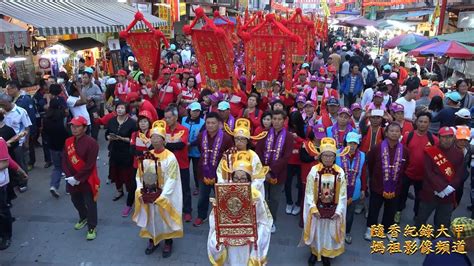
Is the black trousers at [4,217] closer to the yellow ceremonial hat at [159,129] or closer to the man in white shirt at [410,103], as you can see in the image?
the yellow ceremonial hat at [159,129]

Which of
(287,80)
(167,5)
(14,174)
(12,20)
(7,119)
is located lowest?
(14,174)

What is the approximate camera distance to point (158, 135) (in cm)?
475

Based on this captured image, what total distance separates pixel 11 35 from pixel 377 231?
7414 millimetres

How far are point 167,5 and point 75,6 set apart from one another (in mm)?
7136

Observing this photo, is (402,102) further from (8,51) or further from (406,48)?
(8,51)

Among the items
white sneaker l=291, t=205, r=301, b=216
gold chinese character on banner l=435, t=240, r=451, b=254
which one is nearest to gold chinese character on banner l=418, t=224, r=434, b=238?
white sneaker l=291, t=205, r=301, b=216

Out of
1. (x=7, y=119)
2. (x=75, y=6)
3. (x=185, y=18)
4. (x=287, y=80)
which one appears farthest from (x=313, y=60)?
(x=185, y=18)

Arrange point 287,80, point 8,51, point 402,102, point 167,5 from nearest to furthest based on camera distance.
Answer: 1. point 402,102
2. point 287,80
3. point 8,51
4. point 167,5

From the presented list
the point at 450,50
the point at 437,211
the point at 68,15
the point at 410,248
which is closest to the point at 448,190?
the point at 437,211

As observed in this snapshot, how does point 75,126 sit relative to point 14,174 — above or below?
above

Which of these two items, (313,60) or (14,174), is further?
(313,60)

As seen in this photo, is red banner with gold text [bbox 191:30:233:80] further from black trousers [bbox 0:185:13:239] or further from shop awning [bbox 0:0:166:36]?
shop awning [bbox 0:0:166:36]

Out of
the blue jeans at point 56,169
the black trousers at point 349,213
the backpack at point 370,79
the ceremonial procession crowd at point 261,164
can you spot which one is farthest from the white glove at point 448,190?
the backpack at point 370,79

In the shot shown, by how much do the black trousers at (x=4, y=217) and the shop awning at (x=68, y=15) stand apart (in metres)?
5.37
